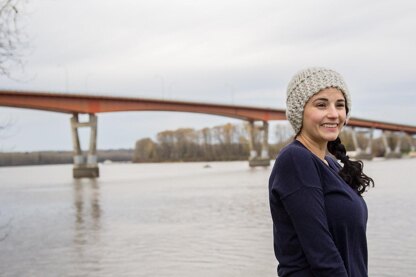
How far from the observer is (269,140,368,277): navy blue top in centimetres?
255

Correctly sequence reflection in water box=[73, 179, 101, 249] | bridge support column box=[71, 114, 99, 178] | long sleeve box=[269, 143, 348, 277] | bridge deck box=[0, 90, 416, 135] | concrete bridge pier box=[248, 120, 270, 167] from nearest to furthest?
long sleeve box=[269, 143, 348, 277] < reflection in water box=[73, 179, 101, 249] < bridge deck box=[0, 90, 416, 135] < bridge support column box=[71, 114, 99, 178] < concrete bridge pier box=[248, 120, 270, 167]

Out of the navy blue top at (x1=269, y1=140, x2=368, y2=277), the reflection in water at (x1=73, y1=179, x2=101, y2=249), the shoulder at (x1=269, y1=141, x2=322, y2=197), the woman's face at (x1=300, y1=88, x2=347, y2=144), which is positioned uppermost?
the woman's face at (x1=300, y1=88, x2=347, y2=144)


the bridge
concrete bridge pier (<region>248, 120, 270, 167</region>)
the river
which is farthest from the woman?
concrete bridge pier (<region>248, 120, 270, 167</region>)

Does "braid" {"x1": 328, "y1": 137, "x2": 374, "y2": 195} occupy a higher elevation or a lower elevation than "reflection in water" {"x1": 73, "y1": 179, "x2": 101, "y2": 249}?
higher

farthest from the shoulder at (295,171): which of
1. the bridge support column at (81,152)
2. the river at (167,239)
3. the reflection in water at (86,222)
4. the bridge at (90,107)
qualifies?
the bridge support column at (81,152)

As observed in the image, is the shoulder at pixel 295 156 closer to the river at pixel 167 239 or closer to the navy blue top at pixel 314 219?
the navy blue top at pixel 314 219

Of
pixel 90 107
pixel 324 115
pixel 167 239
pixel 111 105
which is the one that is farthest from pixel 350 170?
pixel 111 105

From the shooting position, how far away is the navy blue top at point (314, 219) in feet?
8.37

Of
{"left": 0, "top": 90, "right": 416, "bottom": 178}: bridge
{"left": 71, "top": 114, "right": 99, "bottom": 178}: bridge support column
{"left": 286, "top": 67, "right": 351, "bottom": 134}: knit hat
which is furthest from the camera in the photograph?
{"left": 71, "top": 114, "right": 99, "bottom": 178}: bridge support column

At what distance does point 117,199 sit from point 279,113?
56.2 meters

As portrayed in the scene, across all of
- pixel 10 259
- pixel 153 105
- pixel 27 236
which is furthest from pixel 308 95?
pixel 153 105

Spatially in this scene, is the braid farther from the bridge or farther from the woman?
the bridge

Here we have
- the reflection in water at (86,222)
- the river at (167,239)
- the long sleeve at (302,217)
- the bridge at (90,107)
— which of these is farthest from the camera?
the bridge at (90,107)

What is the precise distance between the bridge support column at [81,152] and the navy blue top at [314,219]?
61432 millimetres
